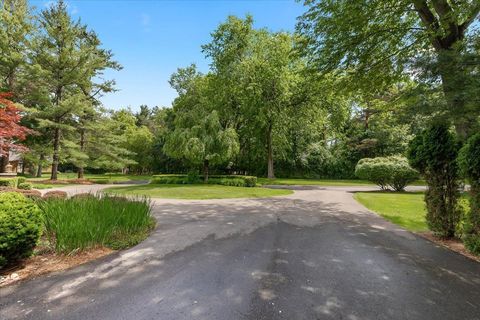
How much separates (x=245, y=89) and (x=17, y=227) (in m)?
22.1

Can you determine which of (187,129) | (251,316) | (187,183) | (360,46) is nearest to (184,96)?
(187,129)

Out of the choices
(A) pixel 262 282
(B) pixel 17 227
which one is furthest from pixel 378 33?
(B) pixel 17 227

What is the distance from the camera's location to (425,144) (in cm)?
604

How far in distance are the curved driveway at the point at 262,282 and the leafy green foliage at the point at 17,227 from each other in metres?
0.66

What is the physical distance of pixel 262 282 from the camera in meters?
3.56

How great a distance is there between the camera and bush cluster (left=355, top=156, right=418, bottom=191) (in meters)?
16.9

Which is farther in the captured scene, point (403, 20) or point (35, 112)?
point (35, 112)

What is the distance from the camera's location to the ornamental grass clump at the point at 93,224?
458 centimetres

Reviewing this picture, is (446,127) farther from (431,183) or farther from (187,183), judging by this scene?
(187,183)

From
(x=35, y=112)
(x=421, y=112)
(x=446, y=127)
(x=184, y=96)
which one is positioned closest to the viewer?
(x=421, y=112)

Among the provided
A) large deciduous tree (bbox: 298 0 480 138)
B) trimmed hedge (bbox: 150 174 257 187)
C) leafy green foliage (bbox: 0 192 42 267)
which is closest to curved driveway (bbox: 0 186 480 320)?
leafy green foliage (bbox: 0 192 42 267)

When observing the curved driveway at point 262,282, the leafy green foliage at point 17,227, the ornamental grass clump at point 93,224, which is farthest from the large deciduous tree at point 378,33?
the leafy green foliage at point 17,227

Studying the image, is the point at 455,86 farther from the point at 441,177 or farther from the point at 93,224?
the point at 93,224

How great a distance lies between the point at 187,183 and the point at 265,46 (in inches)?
631
